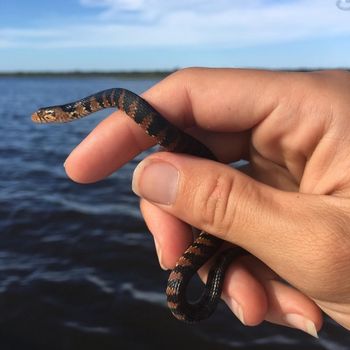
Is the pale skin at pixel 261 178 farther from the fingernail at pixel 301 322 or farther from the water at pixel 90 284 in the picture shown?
the water at pixel 90 284

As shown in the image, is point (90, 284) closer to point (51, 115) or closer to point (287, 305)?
point (51, 115)

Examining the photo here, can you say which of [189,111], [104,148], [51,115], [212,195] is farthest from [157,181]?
[51,115]

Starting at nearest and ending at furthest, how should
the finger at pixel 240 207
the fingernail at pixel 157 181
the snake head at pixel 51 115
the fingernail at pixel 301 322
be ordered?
the finger at pixel 240 207
the fingernail at pixel 157 181
the fingernail at pixel 301 322
the snake head at pixel 51 115

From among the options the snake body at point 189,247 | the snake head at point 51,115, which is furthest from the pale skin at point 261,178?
the snake head at point 51,115

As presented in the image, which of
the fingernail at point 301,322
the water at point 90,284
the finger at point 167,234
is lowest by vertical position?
the water at point 90,284

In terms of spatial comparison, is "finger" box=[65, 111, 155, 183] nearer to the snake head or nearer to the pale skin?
the pale skin

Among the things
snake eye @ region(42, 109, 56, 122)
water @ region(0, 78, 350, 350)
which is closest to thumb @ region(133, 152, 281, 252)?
snake eye @ region(42, 109, 56, 122)
